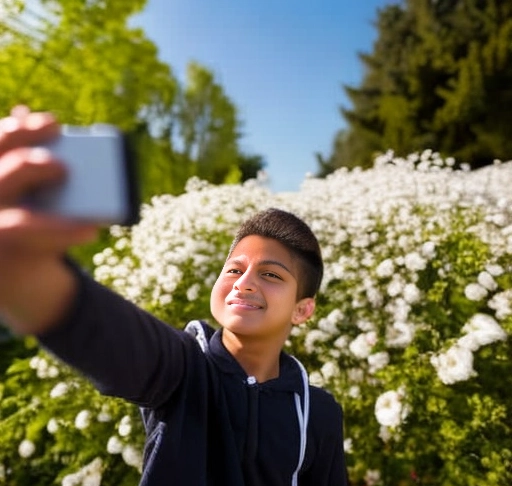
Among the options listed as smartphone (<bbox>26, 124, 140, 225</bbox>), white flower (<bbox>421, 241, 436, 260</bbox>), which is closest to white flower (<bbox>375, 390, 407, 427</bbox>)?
white flower (<bbox>421, 241, 436, 260</bbox>)

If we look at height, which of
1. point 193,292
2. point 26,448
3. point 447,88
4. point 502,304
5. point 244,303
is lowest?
point 26,448

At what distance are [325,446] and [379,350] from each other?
189 centimetres

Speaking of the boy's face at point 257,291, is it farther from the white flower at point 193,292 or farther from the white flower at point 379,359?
the white flower at point 193,292

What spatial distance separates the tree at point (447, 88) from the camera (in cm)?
1566

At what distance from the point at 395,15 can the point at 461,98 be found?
18.8 feet

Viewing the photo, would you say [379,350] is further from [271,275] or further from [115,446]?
[271,275]

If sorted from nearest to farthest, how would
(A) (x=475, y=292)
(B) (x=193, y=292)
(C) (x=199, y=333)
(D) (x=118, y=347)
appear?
(D) (x=118, y=347) < (C) (x=199, y=333) < (A) (x=475, y=292) < (B) (x=193, y=292)

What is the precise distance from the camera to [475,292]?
315 centimetres

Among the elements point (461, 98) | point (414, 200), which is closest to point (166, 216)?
point (414, 200)

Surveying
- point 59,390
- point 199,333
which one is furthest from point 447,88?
point 199,333

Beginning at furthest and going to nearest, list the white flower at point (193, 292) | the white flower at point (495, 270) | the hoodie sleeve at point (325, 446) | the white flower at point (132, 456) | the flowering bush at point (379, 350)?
the white flower at point (193, 292)
the white flower at point (495, 270)
the white flower at point (132, 456)
the flowering bush at point (379, 350)
the hoodie sleeve at point (325, 446)

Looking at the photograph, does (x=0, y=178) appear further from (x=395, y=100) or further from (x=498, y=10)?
(x=498, y=10)

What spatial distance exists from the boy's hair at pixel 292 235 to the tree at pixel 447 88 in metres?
14.8

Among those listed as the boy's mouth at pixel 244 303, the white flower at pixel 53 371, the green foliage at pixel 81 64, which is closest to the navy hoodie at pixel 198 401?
the boy's mouth at pixel 244 303
